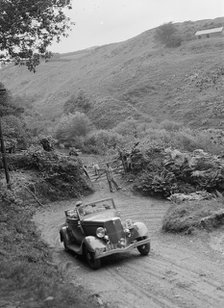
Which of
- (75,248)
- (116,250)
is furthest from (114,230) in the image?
(75,248)

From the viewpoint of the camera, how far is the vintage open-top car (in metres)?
13.6

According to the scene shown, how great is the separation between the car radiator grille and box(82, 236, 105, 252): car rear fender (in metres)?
0.39

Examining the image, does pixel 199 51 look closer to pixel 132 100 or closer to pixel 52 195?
pixel 132 100

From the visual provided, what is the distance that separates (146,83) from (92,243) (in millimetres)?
74977

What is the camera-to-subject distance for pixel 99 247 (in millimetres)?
13445

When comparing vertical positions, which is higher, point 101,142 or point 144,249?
point 144,249

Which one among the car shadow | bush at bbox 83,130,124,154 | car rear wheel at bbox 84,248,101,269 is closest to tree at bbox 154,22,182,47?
bush at bbox 83,130,124,154

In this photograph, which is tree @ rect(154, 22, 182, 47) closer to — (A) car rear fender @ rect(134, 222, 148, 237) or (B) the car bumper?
(A) car rear fender @ rect(134, 222, 148, 237)

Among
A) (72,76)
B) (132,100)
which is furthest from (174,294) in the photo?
(72,76)

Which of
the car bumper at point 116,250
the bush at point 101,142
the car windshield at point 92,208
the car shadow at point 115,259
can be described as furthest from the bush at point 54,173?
the bush at point 101,142

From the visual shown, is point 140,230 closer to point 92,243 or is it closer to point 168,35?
point 92,243

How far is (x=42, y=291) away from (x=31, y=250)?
3.24m

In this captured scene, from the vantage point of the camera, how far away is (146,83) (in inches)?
3396

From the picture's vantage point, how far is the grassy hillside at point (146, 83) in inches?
2817
